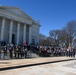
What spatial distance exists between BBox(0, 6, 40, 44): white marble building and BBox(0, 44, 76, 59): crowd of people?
33.4 ft

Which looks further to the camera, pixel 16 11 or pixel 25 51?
pixel 16 11

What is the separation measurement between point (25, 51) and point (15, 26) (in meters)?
21.2

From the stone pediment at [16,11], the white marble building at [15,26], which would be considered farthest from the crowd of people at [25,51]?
the stone pediment at [16,11]

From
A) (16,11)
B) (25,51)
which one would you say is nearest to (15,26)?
(16,11)

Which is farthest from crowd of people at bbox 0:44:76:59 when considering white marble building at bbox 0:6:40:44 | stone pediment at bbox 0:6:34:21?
stone pediment at bbox 0:6:34:21

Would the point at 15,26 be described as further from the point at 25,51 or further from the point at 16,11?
the point at 25,51

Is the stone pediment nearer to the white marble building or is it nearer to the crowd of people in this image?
the white marble building

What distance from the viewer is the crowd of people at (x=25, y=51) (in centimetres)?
2470

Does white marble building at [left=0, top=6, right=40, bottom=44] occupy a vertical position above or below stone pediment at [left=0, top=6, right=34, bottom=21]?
below

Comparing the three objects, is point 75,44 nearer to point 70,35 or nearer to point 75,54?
point 70,35

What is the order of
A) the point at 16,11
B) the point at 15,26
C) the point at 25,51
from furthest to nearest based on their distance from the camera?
1. the point at 15,26
2. the point at 16,11
3. the point at 25,51

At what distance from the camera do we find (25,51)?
91.6 ft

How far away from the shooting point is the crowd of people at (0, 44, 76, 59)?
973 inches

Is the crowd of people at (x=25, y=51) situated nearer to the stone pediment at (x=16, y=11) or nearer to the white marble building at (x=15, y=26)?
the white marble building at (x=15, y=26)
